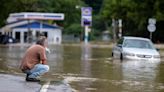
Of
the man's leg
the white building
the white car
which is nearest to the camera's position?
the man's leg

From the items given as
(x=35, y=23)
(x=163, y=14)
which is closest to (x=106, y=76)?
(x=163, y=14)

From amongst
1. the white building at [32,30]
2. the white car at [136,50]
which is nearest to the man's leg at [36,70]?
the white car at [136,50]

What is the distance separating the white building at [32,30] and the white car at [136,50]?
57.9 m

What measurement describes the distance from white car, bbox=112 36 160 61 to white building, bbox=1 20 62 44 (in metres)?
57.9

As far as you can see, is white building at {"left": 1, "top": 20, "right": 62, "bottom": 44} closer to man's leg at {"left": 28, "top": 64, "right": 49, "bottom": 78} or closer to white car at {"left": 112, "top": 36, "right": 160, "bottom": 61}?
white car at {"left": 112, "top": 36, "right": 160, "bottom": 61}

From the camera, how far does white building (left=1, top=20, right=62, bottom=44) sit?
8844cm

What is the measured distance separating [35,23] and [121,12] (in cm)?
1795

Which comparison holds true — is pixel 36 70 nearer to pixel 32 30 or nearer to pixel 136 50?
pixel 136 50

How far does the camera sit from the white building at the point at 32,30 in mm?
88438

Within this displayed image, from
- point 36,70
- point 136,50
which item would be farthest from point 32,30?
point 36,70

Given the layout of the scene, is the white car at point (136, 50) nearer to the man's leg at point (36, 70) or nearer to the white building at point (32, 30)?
the man's leg at point (36, 70)

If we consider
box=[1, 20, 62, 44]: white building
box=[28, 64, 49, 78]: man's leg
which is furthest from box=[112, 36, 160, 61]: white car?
box=[1, 20, 62, 44]: white building

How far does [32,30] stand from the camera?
291 ft

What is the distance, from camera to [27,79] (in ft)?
51.2
